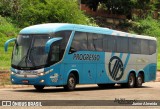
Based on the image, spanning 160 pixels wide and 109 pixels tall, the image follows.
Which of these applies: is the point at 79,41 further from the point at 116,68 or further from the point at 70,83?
the point at 116,68

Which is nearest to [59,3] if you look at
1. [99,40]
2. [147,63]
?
[147,63]

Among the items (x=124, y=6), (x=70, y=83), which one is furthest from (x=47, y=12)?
(x=70, y=83)

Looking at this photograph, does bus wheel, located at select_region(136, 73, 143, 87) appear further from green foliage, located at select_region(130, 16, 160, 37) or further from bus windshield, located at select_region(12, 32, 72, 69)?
green foliage, located at select_region(130, 16, 160, 37)

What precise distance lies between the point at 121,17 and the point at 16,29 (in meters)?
21.7

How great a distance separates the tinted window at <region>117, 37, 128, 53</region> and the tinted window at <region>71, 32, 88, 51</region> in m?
3.69

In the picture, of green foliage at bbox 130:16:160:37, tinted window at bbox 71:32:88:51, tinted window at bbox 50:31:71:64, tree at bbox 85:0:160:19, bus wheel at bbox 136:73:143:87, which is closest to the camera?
tinted window at bbox 50:31:71:64

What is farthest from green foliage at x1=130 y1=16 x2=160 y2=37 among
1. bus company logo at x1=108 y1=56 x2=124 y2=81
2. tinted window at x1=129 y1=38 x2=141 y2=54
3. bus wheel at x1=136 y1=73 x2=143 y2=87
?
bus company logo at x1=108 y1=56 x2=124 y2=81

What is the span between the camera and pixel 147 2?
62.3 metres

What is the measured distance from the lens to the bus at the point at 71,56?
2230 centimetres

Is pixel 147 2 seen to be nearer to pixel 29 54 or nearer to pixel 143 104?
pixel 29 54

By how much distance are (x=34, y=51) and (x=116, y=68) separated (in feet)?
23.1

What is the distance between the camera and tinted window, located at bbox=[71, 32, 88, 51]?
77.8 feet

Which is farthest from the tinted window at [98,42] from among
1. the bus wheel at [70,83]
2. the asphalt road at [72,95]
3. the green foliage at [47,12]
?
the green foliage at [47,12]

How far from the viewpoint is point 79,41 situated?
24.1m
